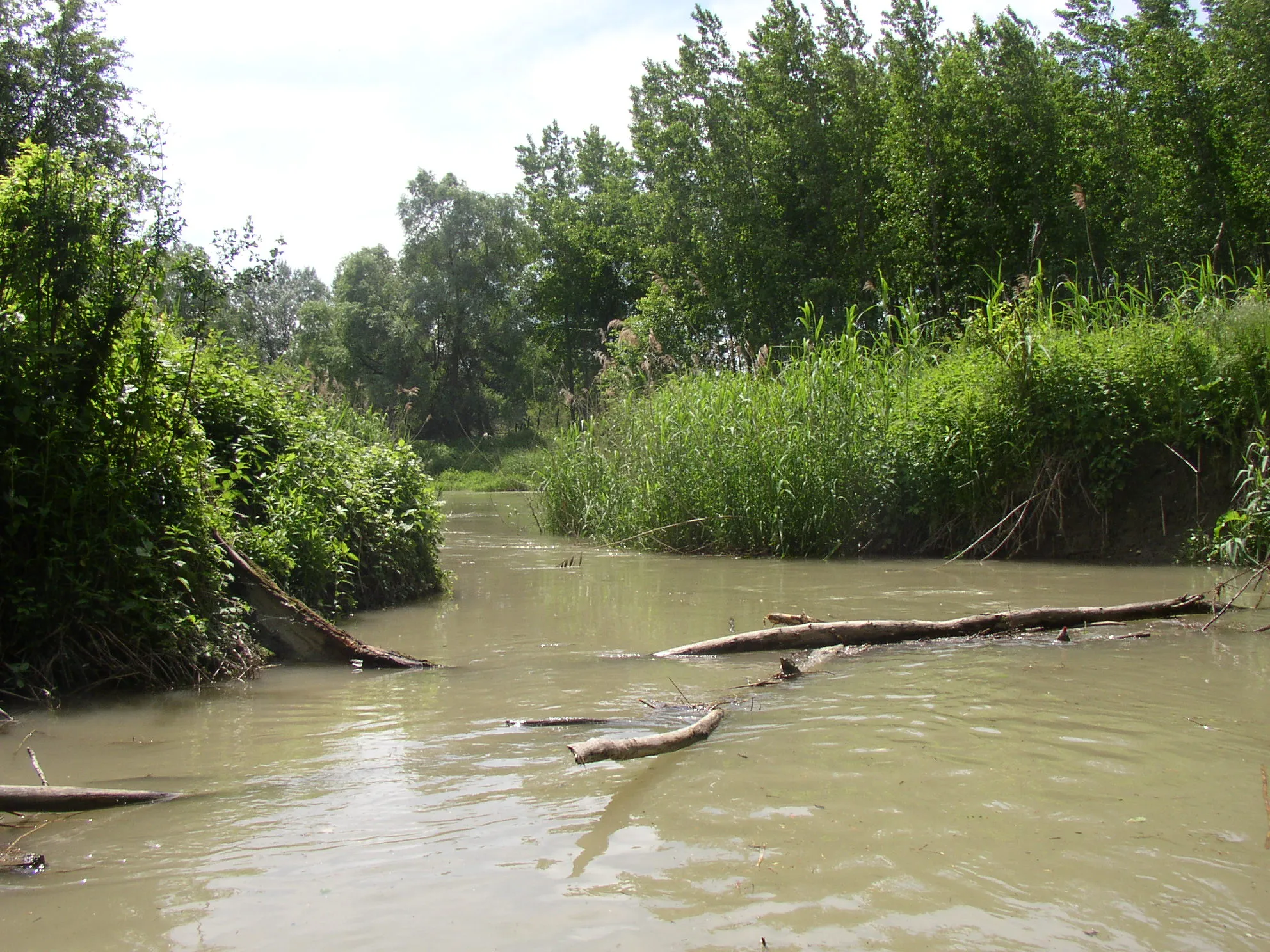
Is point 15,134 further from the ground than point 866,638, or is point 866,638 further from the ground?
point 15,134

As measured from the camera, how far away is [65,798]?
10.2 ft

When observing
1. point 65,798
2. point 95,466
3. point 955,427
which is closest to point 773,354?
point 955,427

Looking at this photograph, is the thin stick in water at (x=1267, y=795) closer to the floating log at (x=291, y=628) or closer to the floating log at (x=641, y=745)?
the floating log at (x=641, y=745)

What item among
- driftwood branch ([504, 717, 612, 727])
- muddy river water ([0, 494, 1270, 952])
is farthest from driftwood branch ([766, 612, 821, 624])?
driftwood branch ([504, 717, 612, 727])

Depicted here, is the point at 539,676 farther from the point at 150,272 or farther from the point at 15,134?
the point at 15,134

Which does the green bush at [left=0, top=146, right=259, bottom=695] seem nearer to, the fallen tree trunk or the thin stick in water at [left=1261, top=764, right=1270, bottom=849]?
the fallen tree trunk

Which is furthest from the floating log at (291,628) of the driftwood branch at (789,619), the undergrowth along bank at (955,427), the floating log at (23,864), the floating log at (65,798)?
the undergrowth along bank at (955,427)

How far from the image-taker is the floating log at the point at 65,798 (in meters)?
3.00

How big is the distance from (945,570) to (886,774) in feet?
20.9

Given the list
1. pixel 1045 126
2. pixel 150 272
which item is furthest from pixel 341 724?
pixel 1045 126

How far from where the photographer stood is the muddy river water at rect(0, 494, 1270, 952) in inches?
91.3

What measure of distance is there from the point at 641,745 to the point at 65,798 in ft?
6.21

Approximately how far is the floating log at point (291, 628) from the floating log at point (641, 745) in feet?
8.33

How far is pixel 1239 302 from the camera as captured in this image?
9312mm
